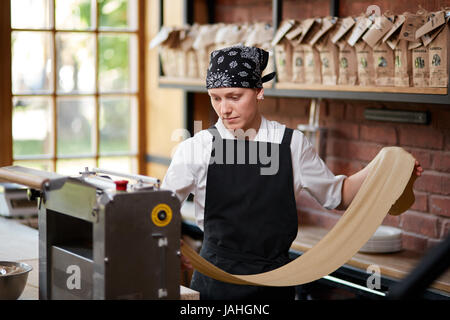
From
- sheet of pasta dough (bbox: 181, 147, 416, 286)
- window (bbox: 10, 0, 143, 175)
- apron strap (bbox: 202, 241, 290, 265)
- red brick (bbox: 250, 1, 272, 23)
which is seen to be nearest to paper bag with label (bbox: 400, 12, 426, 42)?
sheet of pasta dough (bbox: 181, 147, 416, 286)

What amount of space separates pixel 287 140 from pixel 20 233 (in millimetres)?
1203

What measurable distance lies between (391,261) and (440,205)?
0.33 meters

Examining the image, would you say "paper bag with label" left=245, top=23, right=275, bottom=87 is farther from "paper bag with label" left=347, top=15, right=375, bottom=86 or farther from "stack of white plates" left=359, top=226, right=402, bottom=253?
"stack of white plates" left=359, top=226, right=402, bottom=253

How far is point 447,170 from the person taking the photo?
2.68m

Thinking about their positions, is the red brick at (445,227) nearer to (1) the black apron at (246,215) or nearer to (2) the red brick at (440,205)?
(2) the red brick at (440,205)

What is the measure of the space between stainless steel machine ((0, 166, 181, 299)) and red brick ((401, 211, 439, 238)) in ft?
5.25

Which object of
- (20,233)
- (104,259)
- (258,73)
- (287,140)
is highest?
(258,73)

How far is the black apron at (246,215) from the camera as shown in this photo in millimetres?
1998

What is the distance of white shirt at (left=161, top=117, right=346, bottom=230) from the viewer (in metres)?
1.99

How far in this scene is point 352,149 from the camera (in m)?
3.09

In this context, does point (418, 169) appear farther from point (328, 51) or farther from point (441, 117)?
point (328, 51)

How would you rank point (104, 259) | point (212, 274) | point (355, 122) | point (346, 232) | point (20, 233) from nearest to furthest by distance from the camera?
point (104, 259) < point (212, 274) < point (346, 232) < point (20, 233) < point (355, 122)
